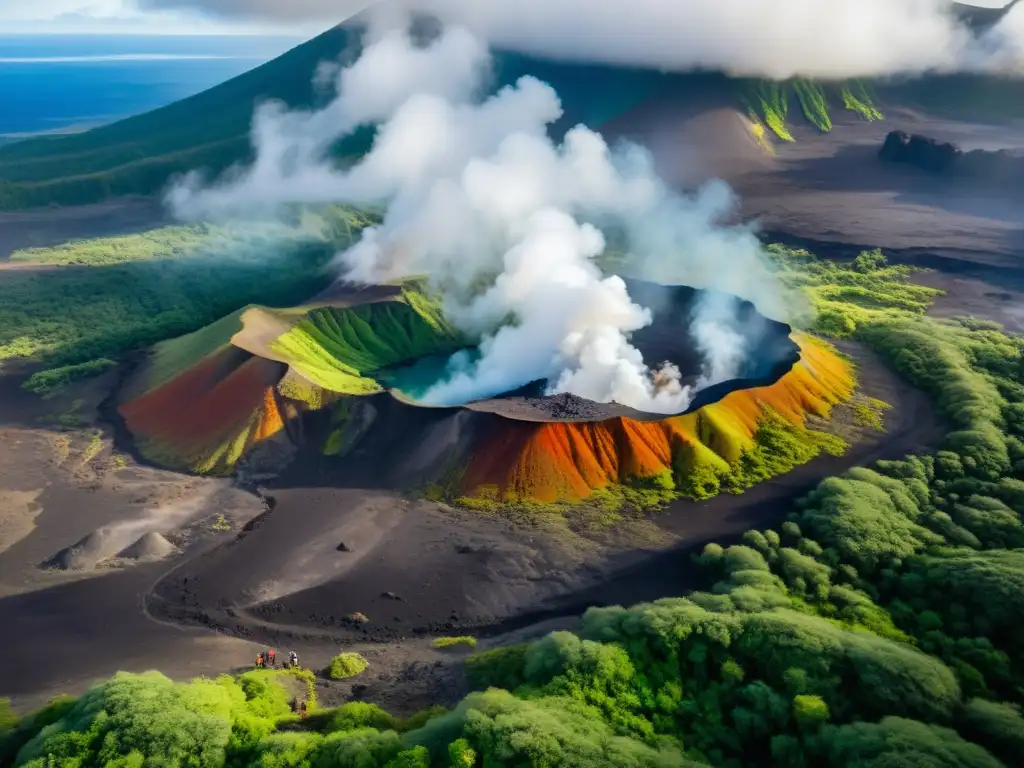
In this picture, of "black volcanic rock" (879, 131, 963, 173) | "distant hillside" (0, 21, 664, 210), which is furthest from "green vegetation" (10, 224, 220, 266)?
"black volcanic rock" (879, 131, 963, 173)

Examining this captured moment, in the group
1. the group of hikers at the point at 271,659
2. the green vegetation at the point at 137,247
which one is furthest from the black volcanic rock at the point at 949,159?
the group of hikers at the point at 271,659

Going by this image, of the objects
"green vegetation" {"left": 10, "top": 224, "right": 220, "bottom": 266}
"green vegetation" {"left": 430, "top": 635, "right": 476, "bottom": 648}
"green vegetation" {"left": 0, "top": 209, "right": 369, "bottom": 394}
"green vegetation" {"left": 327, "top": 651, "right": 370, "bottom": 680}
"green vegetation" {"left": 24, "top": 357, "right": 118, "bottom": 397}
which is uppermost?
"green vegetation" {"left": 10, "top": 224, "right": 220, "bottom": 266}

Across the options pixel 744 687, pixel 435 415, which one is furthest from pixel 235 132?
pixel 744 687

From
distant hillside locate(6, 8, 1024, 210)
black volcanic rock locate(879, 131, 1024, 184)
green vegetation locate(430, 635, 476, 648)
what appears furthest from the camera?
distant hillside locate(6, 8, 1024, 210)

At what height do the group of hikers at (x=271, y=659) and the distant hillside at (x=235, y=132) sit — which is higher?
the distant hillside at (x=235, y=132)

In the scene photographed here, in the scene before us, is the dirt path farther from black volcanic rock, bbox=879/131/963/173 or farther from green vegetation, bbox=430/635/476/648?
black volcanic rock, bbox=879/131/963/173

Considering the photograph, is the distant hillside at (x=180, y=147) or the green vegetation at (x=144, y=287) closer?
the green vegetation at (x=144, y=287)

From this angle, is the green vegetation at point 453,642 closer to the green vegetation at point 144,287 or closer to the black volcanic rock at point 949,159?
the green vegetation at point 144,287
